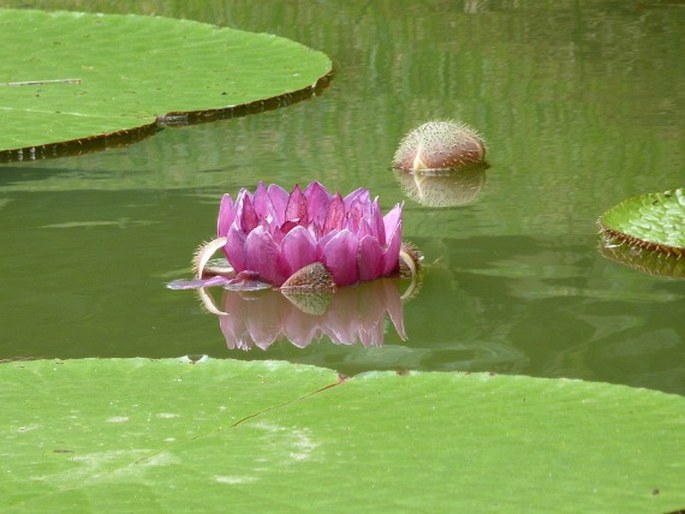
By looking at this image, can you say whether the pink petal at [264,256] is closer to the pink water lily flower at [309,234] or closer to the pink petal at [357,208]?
the pink water lily flower at [309,234]

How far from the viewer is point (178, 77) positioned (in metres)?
4.88

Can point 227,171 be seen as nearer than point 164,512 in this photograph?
No

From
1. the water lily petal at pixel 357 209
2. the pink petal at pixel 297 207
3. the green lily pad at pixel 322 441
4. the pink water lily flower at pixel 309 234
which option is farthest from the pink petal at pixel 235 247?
the green lily pad at pixel 322 441

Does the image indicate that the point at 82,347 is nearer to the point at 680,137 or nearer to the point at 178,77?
the point at 680,137

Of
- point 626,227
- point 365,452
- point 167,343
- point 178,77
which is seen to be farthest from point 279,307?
point 178,77

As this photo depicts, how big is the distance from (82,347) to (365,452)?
85cm

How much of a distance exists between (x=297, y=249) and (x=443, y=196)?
3.02ft

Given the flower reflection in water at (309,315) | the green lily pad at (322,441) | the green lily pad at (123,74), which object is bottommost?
the green lily pad at (123,74)

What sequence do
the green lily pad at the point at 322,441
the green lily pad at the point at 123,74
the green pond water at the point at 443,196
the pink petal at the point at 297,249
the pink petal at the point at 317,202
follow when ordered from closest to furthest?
the green lily pad at the point at 322,441 → the green pond water at the point at 443,196 → the pink petal at the point at 297,249 → the pink petal at the point at 317,202 → the green lily pad at the point at 123,74

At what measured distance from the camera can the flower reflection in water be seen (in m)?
2.59

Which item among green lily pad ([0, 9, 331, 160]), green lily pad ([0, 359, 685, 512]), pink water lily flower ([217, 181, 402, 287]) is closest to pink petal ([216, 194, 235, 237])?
pink water lily flower ([217, 181, 402, 287])

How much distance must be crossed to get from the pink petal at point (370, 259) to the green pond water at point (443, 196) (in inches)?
2.3

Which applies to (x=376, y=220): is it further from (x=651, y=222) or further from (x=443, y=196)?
(x=443, y=196)

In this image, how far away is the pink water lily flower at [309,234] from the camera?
2811 mm
